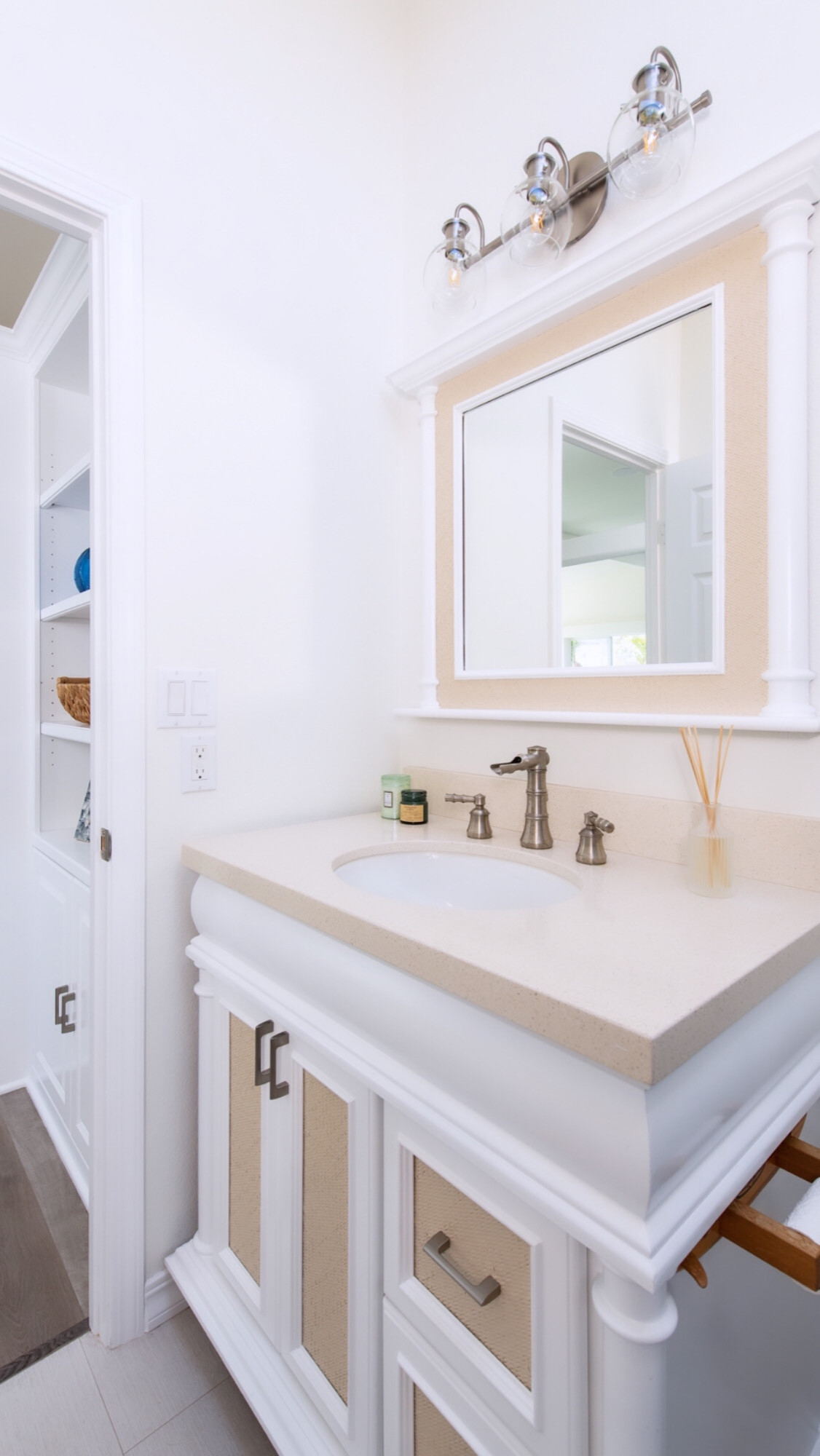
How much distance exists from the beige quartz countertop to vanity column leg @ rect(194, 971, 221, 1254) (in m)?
0.26

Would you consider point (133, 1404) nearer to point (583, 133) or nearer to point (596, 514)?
point (596, 514)

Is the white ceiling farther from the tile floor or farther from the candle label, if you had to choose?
the tile floor

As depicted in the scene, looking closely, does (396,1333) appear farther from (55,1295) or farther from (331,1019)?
(55,1295)

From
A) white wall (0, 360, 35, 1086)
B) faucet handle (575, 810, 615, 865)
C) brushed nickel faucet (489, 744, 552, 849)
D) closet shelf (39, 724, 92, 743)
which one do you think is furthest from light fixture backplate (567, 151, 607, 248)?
white wall (0, 360, 35, 1086)

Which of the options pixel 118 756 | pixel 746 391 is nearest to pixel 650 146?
pixel 746 391

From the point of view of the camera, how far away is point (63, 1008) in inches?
63.2

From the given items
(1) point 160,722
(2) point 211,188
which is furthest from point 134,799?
(2) point 211,188

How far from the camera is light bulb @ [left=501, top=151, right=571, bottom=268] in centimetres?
117

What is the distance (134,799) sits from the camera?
1155mm

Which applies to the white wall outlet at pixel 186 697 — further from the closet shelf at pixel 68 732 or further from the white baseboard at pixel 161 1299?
the white baseboard at pixel 161 1299

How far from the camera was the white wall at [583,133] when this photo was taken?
3.04 feet

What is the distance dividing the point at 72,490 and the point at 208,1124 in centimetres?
161

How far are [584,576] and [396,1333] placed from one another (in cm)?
111

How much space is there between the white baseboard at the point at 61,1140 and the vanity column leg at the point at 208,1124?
428 mm
